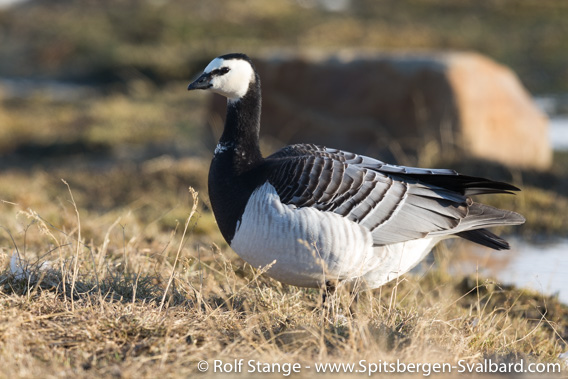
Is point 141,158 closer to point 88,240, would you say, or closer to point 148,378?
point 88,240

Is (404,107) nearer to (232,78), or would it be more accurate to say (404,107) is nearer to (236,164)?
(232,78)

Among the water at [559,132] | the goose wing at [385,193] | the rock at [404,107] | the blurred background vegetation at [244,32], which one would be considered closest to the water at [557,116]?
the water at [559,132]

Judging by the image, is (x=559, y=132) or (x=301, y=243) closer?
(x=301, y=243)

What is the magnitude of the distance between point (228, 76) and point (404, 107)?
19.8ft

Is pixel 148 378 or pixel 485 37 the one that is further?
pixel 485 37

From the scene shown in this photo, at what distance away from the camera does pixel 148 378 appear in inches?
133

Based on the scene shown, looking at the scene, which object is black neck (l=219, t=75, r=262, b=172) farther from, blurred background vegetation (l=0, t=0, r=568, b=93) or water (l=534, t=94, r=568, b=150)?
blurred background vegetation (l=0, t=0, r=568, b=93)

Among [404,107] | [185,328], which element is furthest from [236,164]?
[404,107]

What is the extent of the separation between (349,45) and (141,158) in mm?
12602

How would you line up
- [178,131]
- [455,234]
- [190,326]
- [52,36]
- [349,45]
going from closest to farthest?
[190,326] < [455,234] < [178,131] < [349,45] < [52,36]

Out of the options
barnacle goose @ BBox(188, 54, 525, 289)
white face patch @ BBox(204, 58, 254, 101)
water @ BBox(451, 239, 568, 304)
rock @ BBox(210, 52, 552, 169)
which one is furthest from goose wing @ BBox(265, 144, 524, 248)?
rock @ BBox(210, 52, 552, 169)

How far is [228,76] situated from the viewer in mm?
4762

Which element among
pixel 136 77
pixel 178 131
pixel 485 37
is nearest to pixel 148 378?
pixel 178 131

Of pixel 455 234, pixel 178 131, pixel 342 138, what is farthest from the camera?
pixel 178 131
